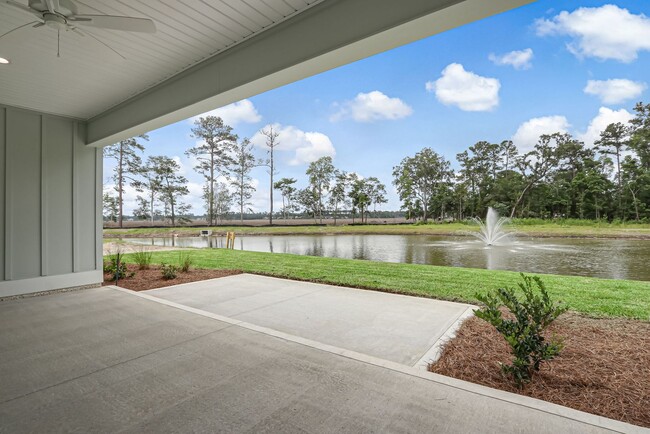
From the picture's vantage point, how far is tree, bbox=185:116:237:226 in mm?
26391

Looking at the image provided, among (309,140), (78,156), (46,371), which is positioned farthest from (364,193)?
(46,371)

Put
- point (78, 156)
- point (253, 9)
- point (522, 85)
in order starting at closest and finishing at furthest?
point (253, 9) → point (78, 156) → point (522, 85)

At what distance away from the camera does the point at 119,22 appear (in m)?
2.18

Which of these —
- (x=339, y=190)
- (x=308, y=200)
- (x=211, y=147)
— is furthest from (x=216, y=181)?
(x=339, y=190)

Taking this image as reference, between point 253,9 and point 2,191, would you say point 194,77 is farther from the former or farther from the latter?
point 2,191

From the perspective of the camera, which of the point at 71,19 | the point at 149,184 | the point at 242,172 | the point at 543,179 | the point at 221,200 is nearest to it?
the point at 71,19

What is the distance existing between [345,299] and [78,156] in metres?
4.80

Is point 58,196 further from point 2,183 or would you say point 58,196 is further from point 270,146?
point 270,146

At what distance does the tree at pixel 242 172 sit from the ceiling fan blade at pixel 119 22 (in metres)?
27.0

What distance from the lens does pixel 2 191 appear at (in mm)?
4242

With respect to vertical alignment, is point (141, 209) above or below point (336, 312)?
above

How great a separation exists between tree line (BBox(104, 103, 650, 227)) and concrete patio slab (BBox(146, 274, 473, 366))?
806 inches

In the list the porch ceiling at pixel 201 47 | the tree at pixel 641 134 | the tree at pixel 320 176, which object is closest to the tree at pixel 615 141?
the tree at pixel 641 134

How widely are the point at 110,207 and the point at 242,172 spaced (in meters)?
11.4
